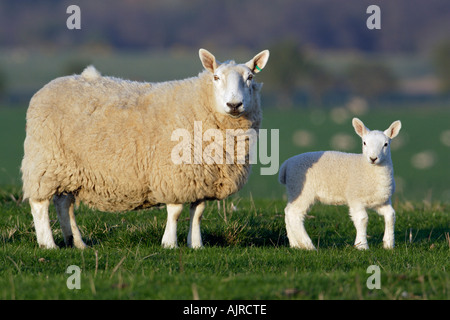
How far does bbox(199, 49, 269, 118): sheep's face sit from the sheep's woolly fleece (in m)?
0.15

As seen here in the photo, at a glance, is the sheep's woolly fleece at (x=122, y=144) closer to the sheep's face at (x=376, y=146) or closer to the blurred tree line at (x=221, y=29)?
the sheep's face at (x=376, y=146)

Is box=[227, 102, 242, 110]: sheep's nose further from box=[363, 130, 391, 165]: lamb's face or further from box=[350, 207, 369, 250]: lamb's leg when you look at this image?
box=[350, 207, 369, 250]: lamb's leg

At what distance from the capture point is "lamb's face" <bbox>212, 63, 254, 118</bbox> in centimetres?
698

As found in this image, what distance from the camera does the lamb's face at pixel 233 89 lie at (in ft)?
22.9

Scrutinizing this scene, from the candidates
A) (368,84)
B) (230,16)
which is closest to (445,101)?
(368,84)

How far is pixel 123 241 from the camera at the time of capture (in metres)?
7.48

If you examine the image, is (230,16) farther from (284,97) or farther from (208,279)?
(208,279)

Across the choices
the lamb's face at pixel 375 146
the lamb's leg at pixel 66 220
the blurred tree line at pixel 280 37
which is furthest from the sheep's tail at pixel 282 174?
the blurred tree line at pixel 280 37

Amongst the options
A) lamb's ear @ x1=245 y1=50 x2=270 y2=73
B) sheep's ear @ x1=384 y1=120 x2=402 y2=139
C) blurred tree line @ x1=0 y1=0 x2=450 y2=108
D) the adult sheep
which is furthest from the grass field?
blurred tree line @ x1=0 y1=0 x2=450 y2=108

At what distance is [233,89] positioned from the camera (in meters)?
7.02

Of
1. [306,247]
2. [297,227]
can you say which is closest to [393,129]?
[297,227]

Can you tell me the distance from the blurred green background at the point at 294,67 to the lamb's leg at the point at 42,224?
3076mm

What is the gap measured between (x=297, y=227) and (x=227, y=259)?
1356mm

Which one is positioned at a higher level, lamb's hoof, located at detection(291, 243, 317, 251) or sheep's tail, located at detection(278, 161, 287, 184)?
sheep's tail, located at detection(278, 161, 287, 184)
